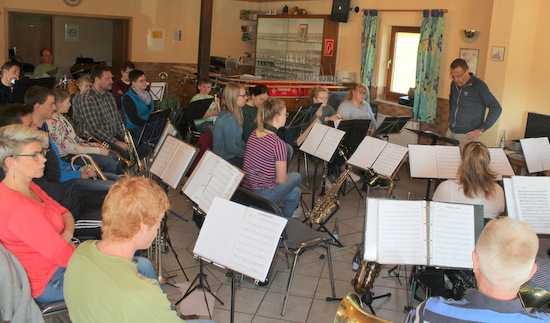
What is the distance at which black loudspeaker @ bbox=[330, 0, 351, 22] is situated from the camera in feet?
32.1

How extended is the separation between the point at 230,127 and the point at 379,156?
5.08ft

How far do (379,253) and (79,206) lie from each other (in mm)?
2293

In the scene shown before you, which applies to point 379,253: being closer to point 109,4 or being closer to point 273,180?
point 273,180

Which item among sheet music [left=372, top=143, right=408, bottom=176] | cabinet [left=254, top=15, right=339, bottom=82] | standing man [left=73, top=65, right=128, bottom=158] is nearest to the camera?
sheet music [left=372, top=143, right=408, bottom=176]

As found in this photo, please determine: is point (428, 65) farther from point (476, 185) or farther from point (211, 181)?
point (211, 181)

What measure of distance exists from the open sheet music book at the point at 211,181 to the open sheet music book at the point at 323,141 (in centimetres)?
178

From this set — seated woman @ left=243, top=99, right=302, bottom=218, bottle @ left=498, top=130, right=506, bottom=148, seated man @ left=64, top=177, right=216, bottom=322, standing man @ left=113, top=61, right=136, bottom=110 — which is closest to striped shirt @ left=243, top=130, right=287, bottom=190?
seated woman @ left=243, top=99, right=302, bottom=218

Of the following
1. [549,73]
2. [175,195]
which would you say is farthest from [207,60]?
[549,73]

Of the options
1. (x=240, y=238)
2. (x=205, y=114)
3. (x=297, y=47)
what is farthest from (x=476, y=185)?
(x=297, y=47)

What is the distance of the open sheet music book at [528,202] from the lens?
3771 mm

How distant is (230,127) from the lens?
546cm

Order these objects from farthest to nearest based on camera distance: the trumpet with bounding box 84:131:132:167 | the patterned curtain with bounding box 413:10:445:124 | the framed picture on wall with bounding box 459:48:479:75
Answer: the patterned curtain with bounding box 413:10:445:124 → the framed picture on wall with bounding box 459:48:479:75 → the trumpet with bounding box 84:131:132:167

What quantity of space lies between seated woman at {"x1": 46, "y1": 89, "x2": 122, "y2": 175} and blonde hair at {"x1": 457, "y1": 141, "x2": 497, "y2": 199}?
3549mm

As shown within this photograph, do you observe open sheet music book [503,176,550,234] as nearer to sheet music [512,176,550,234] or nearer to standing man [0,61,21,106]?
sheet music [512,176,550,234]
